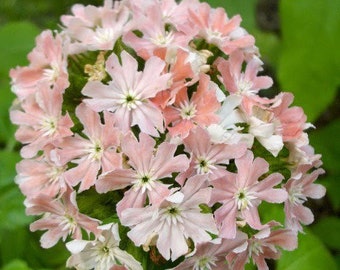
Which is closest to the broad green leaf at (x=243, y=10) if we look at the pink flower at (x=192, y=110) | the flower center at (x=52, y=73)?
the flower center at (x=52, y=73)

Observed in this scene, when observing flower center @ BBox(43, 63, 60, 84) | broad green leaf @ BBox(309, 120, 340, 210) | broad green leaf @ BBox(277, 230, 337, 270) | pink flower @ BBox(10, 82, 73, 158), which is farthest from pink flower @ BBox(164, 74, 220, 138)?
broad green leaf @ BBox(309, 120, 340, 210)

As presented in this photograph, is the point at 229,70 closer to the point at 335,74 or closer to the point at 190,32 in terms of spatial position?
the point at 190,32

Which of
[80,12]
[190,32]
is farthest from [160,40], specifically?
[80,12]

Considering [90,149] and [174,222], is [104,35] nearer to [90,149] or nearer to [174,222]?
[90,149]

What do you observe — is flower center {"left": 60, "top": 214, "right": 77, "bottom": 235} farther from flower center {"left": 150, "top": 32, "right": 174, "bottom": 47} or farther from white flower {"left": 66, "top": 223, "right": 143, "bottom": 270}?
flower center {"left": 150, "top": 32, "right": 174, "bottom": 47}

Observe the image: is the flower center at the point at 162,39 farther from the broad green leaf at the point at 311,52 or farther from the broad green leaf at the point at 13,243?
the broad green leaf at the point at 13,243

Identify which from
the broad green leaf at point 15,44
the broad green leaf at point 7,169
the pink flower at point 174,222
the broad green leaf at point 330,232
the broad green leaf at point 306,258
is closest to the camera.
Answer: the pink flower at point 174,222
